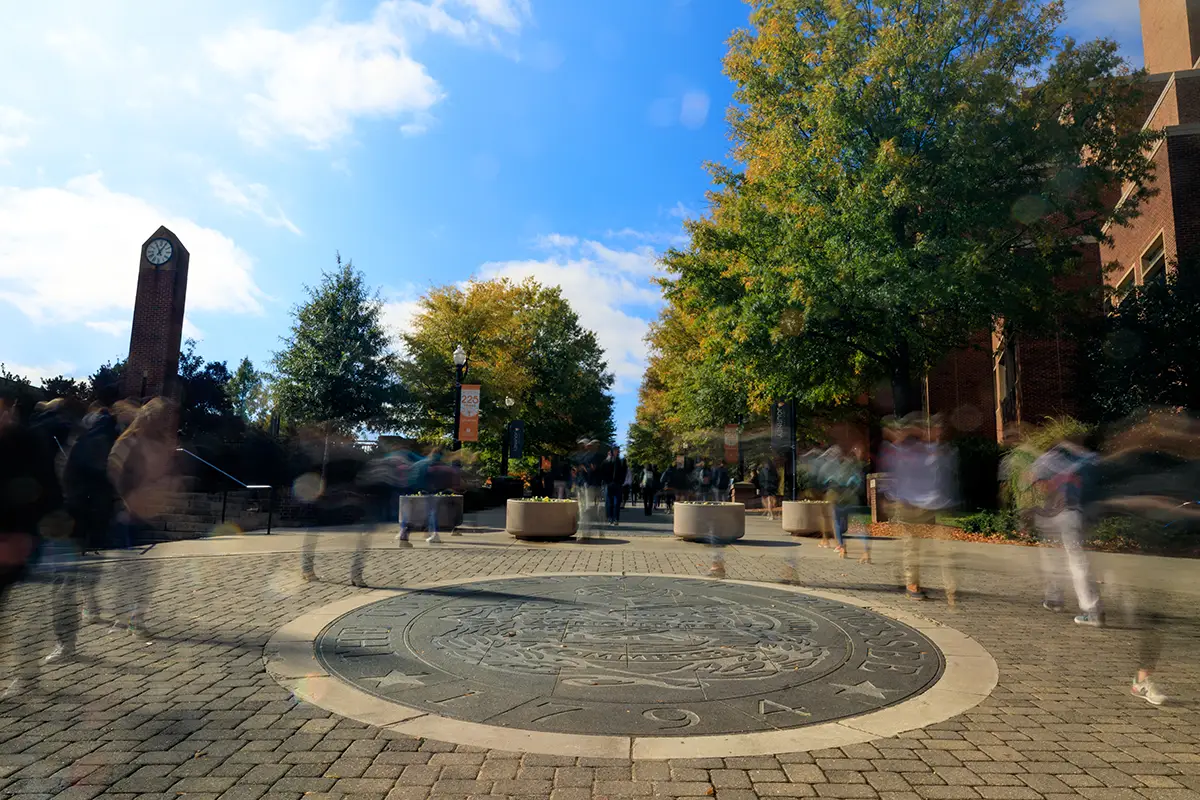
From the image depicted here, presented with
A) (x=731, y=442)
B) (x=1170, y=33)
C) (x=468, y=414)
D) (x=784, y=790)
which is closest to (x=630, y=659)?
(x=784, y=790)

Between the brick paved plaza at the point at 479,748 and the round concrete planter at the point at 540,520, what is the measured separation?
271 inches

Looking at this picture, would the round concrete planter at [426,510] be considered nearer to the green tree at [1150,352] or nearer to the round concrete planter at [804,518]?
the round concrete planter at [804,518]

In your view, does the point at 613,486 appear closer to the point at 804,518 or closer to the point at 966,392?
the point at 804,518

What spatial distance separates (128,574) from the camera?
830 centimetres

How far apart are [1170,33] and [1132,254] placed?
14.9 meters

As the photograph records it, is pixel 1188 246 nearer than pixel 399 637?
No

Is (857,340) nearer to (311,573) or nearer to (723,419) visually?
(723,419)

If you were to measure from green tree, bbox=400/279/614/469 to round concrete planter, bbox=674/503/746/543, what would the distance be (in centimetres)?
2041

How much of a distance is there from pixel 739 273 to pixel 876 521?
7762 mm

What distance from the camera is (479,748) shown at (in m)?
3.23

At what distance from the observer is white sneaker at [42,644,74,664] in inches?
181

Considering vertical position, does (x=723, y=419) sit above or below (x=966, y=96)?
below

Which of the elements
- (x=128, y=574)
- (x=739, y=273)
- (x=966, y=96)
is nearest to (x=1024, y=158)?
(x=966, y=96)

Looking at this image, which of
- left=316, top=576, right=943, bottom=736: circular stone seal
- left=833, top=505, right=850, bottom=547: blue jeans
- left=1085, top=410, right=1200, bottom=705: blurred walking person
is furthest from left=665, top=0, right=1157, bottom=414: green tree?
left=316, top=576, right=943, bottom=736: circular stone seal
